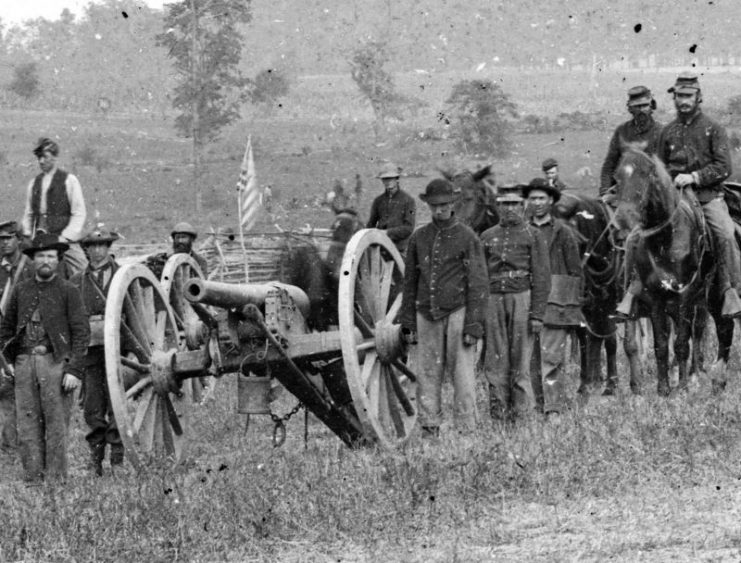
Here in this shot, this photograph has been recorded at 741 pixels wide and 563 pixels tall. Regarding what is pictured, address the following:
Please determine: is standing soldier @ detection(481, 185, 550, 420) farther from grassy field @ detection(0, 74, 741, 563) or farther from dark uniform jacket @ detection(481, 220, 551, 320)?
grassy field @ detection(0, 74, 741, 563)

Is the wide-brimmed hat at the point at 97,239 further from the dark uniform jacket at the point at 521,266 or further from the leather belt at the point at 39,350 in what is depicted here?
the dark uniform jacket at the point at 521,266

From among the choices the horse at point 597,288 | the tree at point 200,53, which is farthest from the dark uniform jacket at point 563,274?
the tree at point 200,53

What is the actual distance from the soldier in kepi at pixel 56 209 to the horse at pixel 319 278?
89.0 inches

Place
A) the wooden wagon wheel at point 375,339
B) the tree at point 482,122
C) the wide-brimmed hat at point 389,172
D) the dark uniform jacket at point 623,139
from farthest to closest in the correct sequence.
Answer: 1. the tree at point 482,122
2. the wide-brimmed hat at point 389,172
3. the dark uniform jacket at point 623,139
4. the wooden wagon wheel at point 375,339

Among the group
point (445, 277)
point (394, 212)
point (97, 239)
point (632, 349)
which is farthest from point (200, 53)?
point (445, 277)

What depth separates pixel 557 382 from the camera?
1198 centimetres

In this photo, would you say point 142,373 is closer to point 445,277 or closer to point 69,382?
point 69,382

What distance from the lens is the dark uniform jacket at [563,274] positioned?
12.2 meters

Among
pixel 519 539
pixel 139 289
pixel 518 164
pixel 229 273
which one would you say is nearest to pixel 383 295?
pixel 139 289

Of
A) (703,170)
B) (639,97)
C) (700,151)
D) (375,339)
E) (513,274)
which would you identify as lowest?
(375,339)

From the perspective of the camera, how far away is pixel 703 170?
37.5ft

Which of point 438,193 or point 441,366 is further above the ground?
point 438,193

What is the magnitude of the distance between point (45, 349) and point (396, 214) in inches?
171

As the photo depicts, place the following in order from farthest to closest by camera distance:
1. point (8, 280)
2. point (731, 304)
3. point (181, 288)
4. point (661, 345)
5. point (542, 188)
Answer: point (181, 288), point (8, 280), point (542, 188), point (661, 345), point (731, 304)
